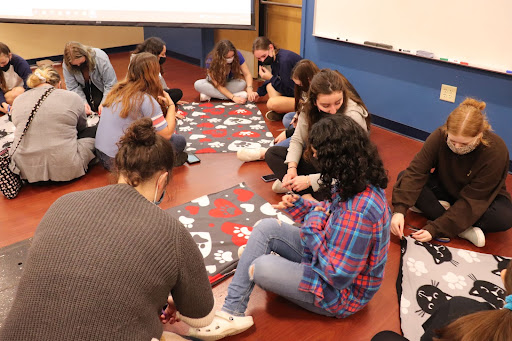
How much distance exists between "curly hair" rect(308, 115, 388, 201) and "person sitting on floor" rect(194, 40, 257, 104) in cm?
278

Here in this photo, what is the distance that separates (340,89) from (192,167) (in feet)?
4.10

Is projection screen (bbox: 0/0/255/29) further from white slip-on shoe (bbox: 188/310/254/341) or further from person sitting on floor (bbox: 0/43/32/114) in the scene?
white slip-on shoe (bbox: 188/310/254/341)

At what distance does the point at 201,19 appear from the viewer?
450 cm

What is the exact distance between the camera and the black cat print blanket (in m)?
1.86

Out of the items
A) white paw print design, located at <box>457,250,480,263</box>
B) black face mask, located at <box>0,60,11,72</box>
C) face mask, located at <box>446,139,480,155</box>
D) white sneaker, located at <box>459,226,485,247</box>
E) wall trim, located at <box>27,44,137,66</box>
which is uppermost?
black face mask, located at <box>0,60,11,72</box>

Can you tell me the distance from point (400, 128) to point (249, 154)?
4.72 feet

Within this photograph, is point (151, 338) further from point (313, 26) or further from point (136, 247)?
point (313, 26)

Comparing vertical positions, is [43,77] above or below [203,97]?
above

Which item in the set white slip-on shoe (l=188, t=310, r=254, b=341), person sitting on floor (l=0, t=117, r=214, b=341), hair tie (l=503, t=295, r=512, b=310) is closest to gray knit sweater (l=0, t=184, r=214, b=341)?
person sitting on floor (l=0, t=117, r=214, b=341)

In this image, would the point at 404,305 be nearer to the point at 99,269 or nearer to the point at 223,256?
the point at 223,256

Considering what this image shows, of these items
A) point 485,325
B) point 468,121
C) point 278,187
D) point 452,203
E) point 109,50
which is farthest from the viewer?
point 109,50

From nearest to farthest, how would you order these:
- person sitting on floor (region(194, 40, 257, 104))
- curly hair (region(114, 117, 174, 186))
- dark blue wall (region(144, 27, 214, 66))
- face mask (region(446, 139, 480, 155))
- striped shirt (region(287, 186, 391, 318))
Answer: curly hair (region(114, 117, 174, 186))
striped shirt (region(287, 186, 391, 318))
face mask (region(446, 139, 480, 155))
person sitting on floor (region(194, 40, 257, 104))
dark blue wall (region(144, 27, 214, 66))

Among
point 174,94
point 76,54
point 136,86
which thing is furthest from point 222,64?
point 136,86

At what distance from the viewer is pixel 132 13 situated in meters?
4.54
